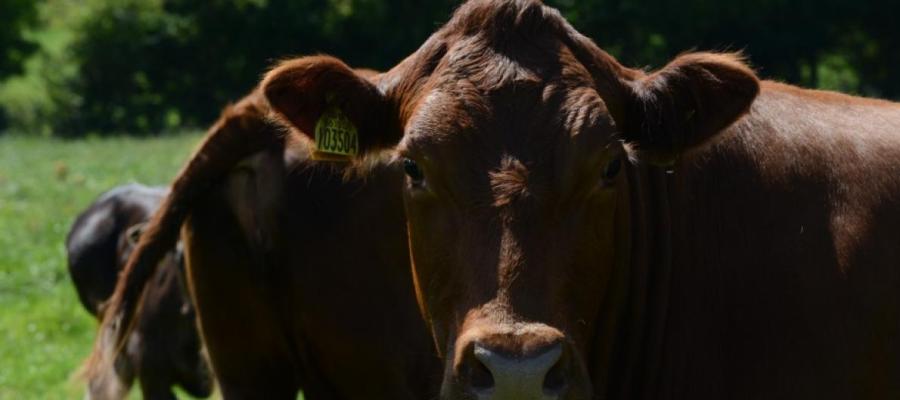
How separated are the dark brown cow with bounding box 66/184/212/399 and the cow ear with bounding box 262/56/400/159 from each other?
2.37 m

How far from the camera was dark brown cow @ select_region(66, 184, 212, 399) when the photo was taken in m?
7.95

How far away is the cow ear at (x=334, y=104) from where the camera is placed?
13.5 ft

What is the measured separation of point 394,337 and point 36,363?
5.81m

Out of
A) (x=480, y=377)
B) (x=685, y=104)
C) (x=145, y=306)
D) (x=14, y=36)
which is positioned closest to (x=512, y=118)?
(x=685, y=104)

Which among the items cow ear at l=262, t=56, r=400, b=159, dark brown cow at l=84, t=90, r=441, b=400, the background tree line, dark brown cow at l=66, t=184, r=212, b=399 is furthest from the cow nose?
the background tree line

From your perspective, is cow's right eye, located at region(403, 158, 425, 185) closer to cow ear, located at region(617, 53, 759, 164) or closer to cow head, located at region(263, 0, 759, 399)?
cow head, located at region(263, 0, 759, 399)

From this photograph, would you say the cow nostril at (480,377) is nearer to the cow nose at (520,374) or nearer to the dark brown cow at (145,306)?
the cow nose at (520,374)

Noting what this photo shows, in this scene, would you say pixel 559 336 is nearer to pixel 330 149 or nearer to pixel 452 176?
pixel 452 176

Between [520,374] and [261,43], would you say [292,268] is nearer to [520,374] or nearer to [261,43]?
[520,374]

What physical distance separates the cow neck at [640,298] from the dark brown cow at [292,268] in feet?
2.63

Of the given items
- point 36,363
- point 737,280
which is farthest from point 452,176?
point 36,363

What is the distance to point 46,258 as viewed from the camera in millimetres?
14539

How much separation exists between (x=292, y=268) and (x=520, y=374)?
226 centimetres

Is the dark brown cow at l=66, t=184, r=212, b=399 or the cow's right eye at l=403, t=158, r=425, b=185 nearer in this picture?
the cow's right eye at l=403, t=158, r=425, b=185
